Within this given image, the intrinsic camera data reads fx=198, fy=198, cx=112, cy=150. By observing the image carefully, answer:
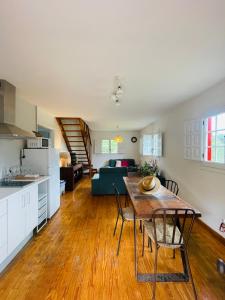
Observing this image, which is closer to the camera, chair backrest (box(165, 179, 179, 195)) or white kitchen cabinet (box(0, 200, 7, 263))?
white kitchen cabinet (box(0, 200, 7, 263))

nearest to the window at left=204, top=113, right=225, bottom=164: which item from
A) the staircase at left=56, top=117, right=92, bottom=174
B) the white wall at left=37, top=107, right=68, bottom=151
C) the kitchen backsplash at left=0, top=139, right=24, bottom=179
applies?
the kitchen backsplash at left=0, top=139, right=24, bottom=179

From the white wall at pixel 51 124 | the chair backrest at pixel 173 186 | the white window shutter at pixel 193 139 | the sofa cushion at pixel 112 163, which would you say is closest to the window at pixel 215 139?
the white window shutter at pixel 193 139

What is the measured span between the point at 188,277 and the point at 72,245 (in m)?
1.59

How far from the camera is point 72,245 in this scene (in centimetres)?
288

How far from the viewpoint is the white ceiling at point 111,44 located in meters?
1.41

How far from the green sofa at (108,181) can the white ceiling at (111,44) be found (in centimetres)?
285

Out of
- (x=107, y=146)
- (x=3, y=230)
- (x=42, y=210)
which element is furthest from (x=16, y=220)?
(x=107, y=146)

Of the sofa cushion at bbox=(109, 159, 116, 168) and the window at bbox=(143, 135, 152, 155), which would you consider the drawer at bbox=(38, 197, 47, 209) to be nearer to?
the window at bbox=(143, 135, 152, 155)

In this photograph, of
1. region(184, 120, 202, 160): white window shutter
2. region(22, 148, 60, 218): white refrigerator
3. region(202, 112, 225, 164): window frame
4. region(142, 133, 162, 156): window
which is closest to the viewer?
region(202, 112, 225, 164): window frame

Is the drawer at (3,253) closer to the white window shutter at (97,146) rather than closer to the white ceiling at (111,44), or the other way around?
the white ceiling at (111,44)

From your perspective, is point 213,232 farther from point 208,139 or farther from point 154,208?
point 154,208

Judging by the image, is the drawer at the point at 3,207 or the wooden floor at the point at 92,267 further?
the drawer at the point at 3,207

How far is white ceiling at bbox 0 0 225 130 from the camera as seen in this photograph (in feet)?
4.63

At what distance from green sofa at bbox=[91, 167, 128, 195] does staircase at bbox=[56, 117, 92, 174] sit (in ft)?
7.27
